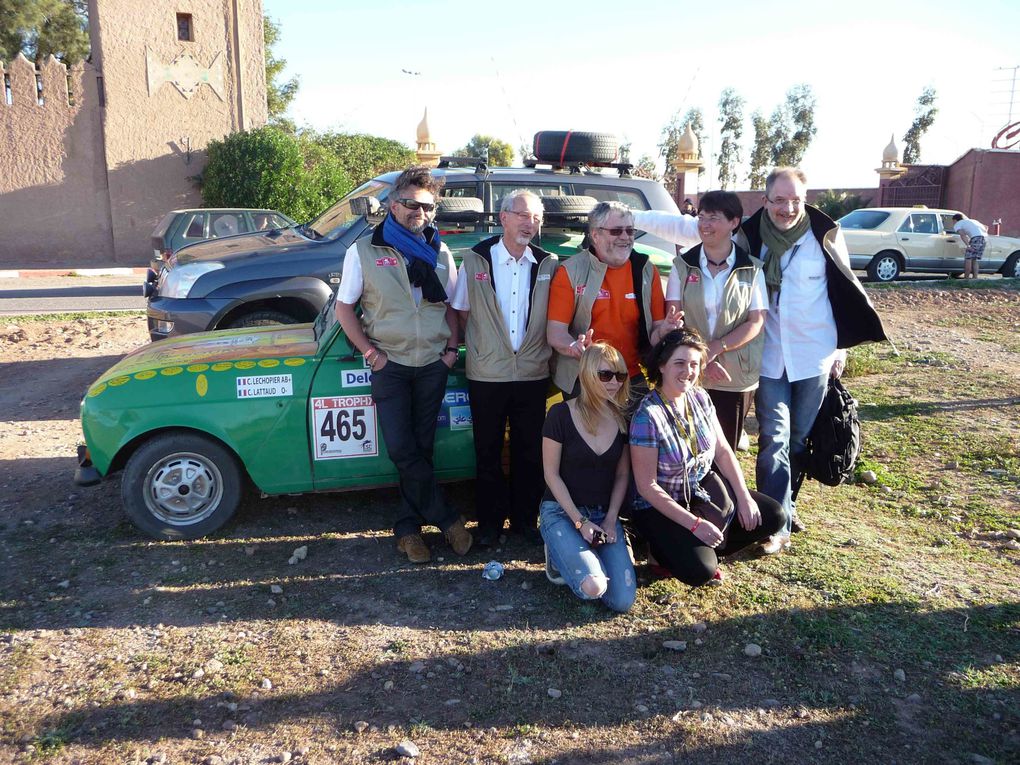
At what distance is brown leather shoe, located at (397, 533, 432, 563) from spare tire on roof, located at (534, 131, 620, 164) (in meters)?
4.17

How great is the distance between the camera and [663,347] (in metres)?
3.95

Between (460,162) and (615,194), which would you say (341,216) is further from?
(615,194)

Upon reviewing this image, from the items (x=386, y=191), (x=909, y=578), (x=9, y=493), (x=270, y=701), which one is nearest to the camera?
(x=270, y=701)

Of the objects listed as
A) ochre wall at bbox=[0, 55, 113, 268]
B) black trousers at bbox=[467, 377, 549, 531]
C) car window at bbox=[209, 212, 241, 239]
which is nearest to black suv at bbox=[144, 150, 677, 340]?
black trousers at bbox=[467, 377, 549, 531]

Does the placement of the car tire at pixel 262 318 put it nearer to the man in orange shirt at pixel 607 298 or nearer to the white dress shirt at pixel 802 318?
the man in orange shirt at pixel 607 298

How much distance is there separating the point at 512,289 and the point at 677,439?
3.83ft

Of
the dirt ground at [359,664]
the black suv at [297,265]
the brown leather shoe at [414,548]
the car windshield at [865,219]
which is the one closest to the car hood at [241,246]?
the black suv at [297,265]

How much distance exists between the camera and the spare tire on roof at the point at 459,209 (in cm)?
613

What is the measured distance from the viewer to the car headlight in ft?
23.0

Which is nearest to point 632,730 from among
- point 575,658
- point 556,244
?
point 575,658

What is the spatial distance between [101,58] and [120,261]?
514cm

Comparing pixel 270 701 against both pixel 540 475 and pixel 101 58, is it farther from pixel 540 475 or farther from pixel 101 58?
pixel 101 58

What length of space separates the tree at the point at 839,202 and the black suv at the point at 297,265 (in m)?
25.5

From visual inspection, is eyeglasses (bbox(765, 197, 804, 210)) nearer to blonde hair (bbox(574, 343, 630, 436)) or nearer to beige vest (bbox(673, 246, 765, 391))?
beige vest (bbox(673, 246, 765, 391))
